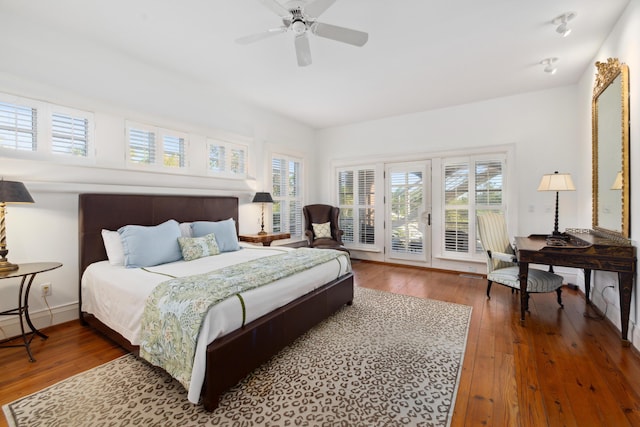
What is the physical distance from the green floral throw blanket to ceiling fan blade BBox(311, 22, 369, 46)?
1972 mm

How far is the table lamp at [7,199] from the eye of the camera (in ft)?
7.05

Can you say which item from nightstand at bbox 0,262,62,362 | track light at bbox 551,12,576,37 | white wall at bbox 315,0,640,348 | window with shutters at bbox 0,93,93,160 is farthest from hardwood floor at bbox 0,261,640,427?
track light at bbox 551,12,576,37

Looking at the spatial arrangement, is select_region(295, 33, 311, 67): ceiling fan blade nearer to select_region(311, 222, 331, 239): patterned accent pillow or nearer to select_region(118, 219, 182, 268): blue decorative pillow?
select_region(118, 219, 182, 268): blue decorative pillow

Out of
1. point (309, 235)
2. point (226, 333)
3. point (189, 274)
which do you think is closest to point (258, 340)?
point (226, 333)

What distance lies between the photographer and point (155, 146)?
11.4 ft

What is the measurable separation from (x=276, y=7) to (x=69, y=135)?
2437 millimetres

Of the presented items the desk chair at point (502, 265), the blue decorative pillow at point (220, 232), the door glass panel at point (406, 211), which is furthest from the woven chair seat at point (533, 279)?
the blue decorative pillow at point (220, 232)

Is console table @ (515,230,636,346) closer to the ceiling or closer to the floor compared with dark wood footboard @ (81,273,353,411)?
closer to the ceiling

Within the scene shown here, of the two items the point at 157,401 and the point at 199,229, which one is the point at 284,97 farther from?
the point at 157,401

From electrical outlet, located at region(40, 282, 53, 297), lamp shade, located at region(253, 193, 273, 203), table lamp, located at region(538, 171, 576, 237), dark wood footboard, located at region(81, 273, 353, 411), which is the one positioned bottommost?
dark wood footboard, located at region(81, 273, 353, 411)

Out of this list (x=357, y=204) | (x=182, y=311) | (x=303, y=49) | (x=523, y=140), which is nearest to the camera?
(x=182, y=311)

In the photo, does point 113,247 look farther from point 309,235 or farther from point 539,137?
point 539,137

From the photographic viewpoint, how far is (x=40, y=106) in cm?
263

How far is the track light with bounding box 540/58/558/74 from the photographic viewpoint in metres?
3.28
